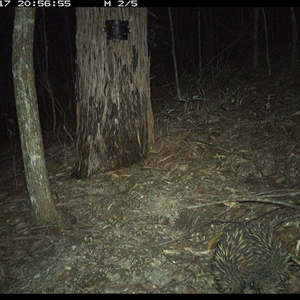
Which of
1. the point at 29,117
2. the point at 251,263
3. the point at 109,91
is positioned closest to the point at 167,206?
the point at 251,263

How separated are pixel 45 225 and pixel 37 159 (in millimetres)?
871

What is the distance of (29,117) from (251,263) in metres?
2.89

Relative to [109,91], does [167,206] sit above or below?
below

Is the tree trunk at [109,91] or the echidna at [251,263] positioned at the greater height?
the tree trunk at [109,91]

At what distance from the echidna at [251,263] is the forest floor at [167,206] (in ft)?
0.63

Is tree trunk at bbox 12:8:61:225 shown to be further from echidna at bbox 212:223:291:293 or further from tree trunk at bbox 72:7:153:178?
echidna at bbox 212:223:291:293

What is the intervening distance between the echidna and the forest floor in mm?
192

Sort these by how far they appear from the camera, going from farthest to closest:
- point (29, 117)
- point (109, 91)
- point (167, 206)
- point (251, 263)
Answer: point (109, 91) < point (167, 206) < point (29, 117) < point (251, 263)

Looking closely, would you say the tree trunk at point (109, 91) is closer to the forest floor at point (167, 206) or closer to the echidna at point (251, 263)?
the forest floor at point (167, 206)

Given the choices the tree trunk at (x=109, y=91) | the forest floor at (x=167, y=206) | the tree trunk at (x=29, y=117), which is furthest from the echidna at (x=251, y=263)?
the tree trunk at (x=109, y=91)

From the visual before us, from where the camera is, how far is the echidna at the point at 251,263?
3021 millimetres

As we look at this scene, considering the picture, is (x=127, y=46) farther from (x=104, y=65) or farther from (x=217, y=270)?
(x=217, y=270)

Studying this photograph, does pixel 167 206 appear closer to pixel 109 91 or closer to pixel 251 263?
pixel 251 263

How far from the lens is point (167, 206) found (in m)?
4.35
